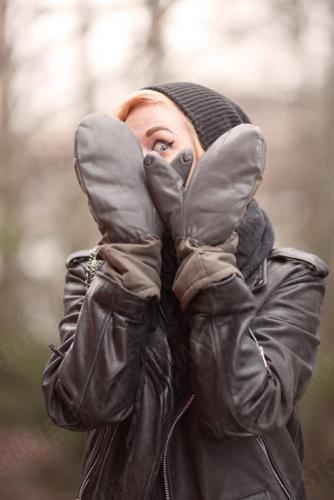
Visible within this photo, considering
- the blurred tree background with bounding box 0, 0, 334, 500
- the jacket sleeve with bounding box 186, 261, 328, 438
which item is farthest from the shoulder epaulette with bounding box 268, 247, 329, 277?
the blurred tree background with bounding box 0, 0, 334, 500

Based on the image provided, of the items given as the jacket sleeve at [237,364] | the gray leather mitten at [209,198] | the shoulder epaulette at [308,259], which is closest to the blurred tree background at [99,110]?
the shoulder epaulette at [308,259]

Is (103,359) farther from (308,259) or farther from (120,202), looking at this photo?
(308,259)

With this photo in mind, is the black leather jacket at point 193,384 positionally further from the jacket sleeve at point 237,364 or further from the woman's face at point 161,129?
the woman's face at point 161,129

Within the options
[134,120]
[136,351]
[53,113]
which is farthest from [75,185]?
[136,351]

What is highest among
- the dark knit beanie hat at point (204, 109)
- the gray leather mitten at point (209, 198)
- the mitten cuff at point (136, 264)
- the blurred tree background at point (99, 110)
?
the dark knit beanie hat at point (204, 109)

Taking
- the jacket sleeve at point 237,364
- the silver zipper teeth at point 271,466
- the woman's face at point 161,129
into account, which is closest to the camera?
the jacket sleeve at point 237,364

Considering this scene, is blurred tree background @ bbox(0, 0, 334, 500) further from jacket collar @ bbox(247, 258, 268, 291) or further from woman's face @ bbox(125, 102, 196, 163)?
woman's face @ bbox(125, 102, 196, 163)

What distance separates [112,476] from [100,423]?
16 centimetres

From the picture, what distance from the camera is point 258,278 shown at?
1.28 metres

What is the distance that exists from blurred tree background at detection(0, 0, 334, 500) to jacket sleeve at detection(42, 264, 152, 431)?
199 cm

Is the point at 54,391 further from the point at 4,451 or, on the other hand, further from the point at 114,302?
the point at 4,451

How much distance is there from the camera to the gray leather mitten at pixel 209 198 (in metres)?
1.10

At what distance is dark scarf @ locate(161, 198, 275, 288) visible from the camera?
1261 mm

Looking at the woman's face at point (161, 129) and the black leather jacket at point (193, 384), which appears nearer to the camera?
the black leather jacket at point (193, 384)
